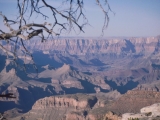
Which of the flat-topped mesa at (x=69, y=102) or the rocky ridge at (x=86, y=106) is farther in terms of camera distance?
the flat-topped mesa at (x=69, y=102)

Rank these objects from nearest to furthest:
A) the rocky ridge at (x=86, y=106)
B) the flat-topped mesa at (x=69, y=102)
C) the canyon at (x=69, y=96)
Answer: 1. the rocky ridge at (x=86, y=106)
2. the canyon at (x=69, y=96)
3. the flat-topped mesa at (x=69, y=102)

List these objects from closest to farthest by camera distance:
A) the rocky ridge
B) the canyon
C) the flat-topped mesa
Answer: the rocky ridge < the canyon < the flat-topped mesa

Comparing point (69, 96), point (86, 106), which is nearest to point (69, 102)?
point (69, 96)

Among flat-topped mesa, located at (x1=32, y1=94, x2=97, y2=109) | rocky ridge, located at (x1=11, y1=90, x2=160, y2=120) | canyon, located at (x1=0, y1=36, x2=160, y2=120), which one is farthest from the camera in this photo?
flat-topped mesa, located at (x1=32, y1=94, x2=97, y2=109)

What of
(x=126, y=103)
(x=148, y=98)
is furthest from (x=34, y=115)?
(x=148, y=98)

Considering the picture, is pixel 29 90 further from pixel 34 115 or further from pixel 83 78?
pixel 34 115

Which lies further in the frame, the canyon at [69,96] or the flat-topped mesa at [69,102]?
the flat-topped mesa at [69,102]

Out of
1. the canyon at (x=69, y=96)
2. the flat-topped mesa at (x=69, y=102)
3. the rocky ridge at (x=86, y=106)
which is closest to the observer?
the rocky ridge at (x=86, y=106)

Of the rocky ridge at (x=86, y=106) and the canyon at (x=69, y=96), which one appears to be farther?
the canyon at (x=69, y=96)
